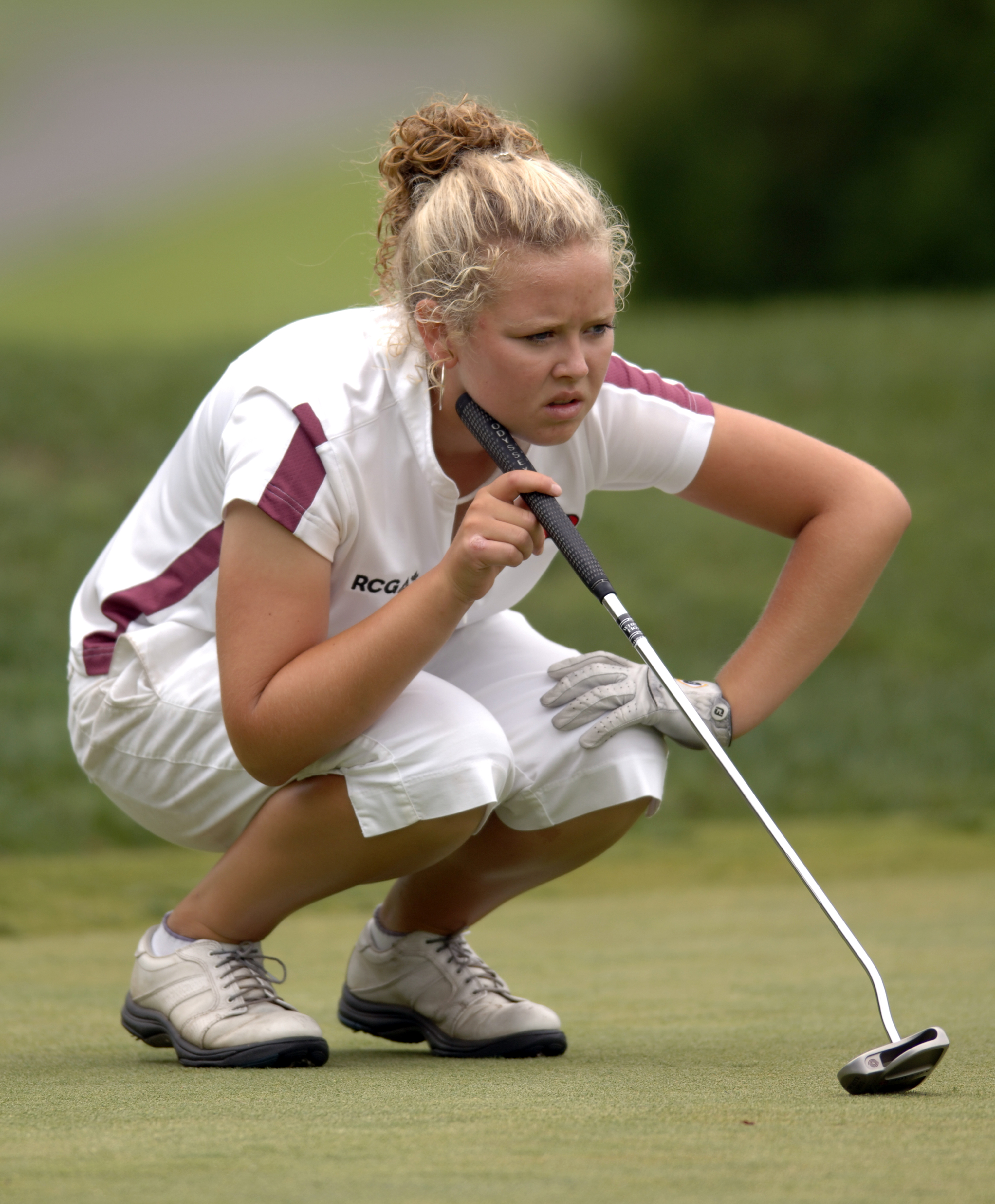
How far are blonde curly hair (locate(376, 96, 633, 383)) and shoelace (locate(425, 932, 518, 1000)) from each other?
2.24 feet

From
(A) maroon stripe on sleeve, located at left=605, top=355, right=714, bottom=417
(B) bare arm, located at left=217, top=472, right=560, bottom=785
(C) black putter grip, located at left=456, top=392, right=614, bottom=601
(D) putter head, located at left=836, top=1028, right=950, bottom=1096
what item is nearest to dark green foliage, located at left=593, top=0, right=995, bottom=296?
(A) maroon stripe on sleeve, located at left=605, top=355, right=714, bottom=417

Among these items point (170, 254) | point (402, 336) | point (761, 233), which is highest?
point (402, 336)

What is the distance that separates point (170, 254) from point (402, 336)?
14.7 metres

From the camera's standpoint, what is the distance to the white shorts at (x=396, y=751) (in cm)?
161

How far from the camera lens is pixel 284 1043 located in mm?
1627

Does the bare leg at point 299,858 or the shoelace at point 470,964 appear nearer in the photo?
the bare leg at point 299,858

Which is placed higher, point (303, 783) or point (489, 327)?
point (489, 327)

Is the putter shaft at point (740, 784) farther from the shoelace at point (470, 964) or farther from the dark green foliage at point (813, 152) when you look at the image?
the dark green foliage at point (813, 152)

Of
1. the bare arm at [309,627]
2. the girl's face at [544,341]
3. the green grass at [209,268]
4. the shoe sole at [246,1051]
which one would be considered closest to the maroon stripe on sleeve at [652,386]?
the girl's face at [544,341]

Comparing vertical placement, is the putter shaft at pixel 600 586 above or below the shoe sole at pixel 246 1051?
above

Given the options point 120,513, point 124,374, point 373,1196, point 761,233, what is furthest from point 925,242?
point 373,1196

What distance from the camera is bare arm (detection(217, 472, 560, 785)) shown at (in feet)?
4.99

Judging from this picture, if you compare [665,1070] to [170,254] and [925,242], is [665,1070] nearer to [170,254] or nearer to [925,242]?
[925,242]

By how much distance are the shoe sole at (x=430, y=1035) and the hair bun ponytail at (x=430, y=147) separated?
33.5 inches
